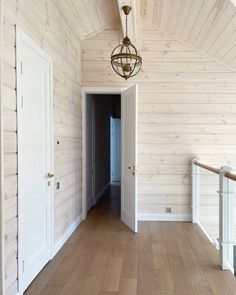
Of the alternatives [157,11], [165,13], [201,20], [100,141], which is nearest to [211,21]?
[201,20]

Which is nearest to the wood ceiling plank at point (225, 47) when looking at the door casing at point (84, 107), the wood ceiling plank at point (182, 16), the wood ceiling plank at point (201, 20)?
the wood ceiling plank at point (201, 20)

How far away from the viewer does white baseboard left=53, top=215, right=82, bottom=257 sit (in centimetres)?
317

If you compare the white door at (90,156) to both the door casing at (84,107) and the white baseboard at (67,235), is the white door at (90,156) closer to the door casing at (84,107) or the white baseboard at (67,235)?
the door casing at (84,107)

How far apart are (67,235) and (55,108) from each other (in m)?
1.68

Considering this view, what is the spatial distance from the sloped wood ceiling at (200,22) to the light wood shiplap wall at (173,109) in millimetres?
182

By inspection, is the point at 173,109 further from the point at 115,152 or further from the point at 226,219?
the point at 115,152

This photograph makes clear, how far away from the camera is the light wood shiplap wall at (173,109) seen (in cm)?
435

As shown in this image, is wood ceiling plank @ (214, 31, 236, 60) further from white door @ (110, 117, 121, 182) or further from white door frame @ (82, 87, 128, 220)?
white door @ (110, 117, 121, 182)

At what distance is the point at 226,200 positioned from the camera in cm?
285

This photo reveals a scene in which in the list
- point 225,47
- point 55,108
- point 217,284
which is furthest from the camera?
point 225,47

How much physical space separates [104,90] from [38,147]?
6.71ft

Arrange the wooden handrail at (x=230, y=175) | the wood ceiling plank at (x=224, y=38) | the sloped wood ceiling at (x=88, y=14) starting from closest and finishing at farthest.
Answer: the wooden handrail at (x=230, y=175) → the wood ceiling plank at (x=224, y=38) → the sloped wood ceiling at (x=88, y=14)

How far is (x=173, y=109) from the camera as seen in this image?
4.39 m

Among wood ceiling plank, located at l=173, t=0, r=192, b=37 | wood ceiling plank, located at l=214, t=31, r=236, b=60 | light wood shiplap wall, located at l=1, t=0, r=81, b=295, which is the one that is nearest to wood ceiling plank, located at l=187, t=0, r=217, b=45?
wood ceiling plank, located at l=173, t=0, r=192, b=37
